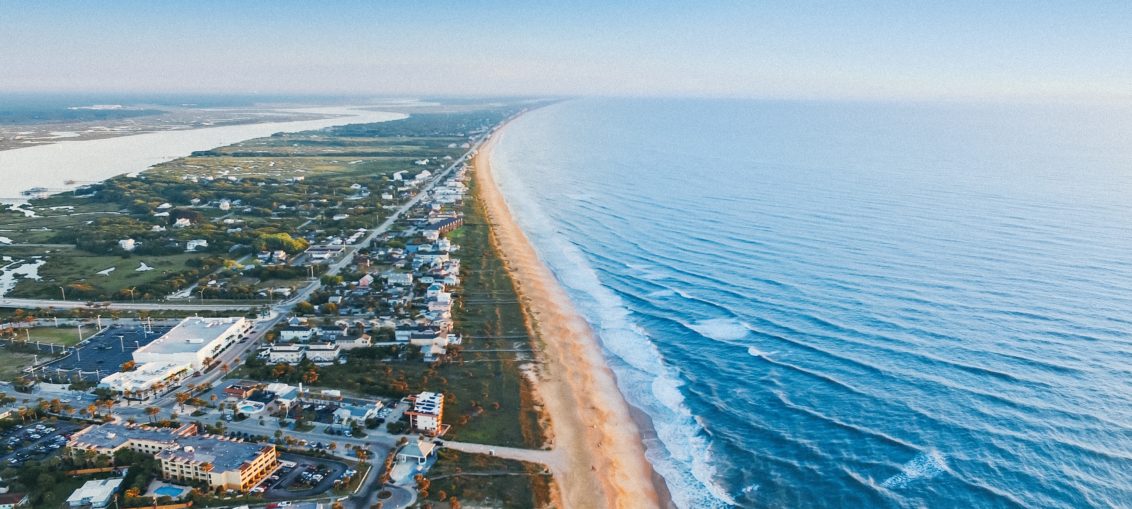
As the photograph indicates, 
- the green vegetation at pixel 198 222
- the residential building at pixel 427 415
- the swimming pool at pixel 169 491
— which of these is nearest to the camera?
the swimming pool at pixel 169 491

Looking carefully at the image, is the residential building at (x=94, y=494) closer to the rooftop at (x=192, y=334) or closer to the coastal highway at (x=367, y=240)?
the rooftop at (x=192, y=334)

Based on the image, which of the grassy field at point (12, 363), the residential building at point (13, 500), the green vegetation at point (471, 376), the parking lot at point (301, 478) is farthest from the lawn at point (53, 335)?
the parking lot at point (301, 478)

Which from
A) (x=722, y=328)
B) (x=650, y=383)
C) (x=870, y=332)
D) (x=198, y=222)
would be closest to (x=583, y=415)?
(x=650, y=383)

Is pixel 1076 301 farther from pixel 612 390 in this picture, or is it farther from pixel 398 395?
pixel 398 395

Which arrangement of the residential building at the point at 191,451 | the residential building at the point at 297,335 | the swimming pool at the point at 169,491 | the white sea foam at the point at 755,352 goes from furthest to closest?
the residential building at the point at 297,335 → the white sea foam at the point at 755,352 → the residential building at the point at 191,451 → the swimming pool at the point at 169,491

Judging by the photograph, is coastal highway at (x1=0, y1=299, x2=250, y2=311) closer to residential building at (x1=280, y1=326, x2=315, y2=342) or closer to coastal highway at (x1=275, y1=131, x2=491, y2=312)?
coastal highway at (x1=275, y1=131, x2=491, y2=312)

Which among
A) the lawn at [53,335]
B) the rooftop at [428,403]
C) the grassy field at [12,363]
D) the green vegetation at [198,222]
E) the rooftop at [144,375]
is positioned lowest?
the grassy field at [12,363]

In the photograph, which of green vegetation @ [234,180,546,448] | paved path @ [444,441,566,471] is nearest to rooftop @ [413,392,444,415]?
green vegetation @ [234,180,546,448]

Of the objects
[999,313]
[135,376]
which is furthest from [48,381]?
[999,313]
